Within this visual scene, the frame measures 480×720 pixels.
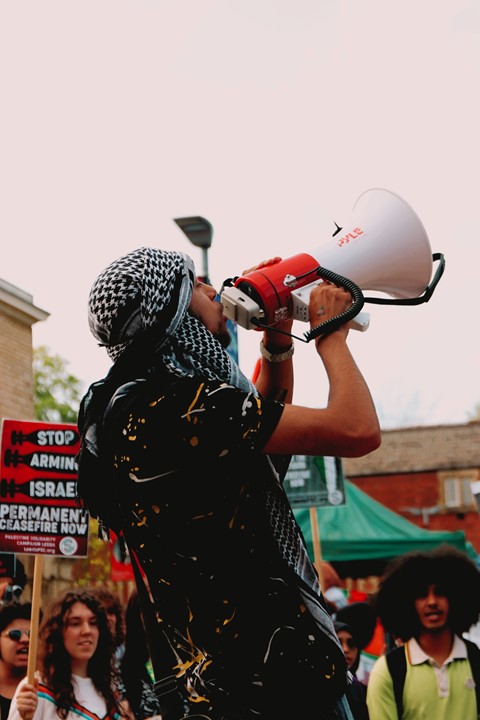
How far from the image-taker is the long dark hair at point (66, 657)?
512 cm

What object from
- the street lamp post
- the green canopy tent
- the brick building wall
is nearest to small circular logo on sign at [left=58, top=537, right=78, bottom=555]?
the street lamp post

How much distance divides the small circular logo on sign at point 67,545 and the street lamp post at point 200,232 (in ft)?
14.8

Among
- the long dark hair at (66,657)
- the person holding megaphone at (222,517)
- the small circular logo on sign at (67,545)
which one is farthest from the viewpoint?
the small circular logo on sign at (67,545)

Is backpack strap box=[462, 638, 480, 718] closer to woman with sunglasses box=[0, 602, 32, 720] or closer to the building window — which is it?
woman with sunglasses box=[0, 602, 32, 720]

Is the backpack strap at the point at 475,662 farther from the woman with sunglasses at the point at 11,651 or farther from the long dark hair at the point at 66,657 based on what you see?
the woman with sunglasses at the point at 11,651

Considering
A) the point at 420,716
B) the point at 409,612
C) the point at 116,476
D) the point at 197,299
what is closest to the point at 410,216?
the point at 197,299

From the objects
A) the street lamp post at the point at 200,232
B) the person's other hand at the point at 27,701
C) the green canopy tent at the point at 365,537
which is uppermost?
the street lamp post at the point at 200,232

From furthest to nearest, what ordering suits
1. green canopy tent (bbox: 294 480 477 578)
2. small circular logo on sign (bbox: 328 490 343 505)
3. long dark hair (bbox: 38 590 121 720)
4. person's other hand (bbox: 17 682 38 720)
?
green canopy tent (bbox: 294 480 477 578) → small circular logo on sign (bbox: 328 490 343 505) → long dark hair (bbox: 38 590 121 720) → person's other hand (bbox: 17 682 38 720)

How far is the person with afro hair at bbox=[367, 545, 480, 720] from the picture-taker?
4512mm

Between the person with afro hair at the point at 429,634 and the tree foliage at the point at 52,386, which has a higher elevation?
the tree foliage at the point at 52,386

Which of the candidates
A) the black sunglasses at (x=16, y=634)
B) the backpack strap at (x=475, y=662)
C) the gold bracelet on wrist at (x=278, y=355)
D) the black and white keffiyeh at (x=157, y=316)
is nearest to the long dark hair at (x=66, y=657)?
the black sunglasses at (x=16, y=634)

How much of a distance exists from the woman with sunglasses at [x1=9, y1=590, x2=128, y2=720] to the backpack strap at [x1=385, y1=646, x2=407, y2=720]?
4.65 ft

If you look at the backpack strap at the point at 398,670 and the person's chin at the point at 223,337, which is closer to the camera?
the person's chin at the point at 223,337

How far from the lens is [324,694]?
195 cm
